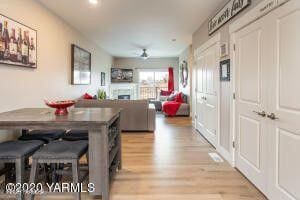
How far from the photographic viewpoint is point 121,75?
435 inches

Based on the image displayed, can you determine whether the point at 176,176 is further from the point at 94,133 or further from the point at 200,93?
the point at 200,93

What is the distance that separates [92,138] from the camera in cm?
227

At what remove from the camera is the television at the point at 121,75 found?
1087 cm

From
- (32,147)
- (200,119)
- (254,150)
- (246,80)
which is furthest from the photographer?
(200,119)

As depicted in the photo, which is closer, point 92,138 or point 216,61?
point 92,138

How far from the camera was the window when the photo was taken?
11.5 meters

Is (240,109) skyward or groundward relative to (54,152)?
skyward

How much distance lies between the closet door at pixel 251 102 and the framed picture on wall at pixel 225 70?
0.30 metres

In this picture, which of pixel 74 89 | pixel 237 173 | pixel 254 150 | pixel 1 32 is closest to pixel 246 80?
pixel 254 150

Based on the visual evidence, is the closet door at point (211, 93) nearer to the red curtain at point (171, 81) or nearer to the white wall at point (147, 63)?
the red curtain at point (171, 81)

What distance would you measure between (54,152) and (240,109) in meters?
2.25

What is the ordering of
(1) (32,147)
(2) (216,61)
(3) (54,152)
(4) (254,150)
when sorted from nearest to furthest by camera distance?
(3) (54,152) < (1) (32,147) < (4) (254,150) < (2) (216,61)

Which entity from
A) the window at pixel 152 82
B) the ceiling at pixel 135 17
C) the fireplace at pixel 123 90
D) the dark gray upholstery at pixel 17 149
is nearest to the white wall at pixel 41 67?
the ceiling at pixel 135 17

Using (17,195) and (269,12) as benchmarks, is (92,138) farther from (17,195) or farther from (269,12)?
(269,12)
